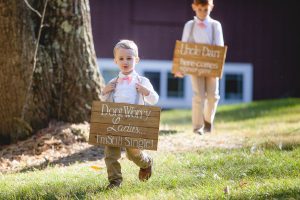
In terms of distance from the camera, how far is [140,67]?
19516 millimetres

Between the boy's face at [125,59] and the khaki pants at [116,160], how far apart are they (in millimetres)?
633

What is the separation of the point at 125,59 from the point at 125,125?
53 cm

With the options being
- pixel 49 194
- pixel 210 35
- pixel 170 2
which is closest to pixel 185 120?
pixel 210 35

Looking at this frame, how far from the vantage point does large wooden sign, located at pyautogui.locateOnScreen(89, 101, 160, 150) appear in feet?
17.5

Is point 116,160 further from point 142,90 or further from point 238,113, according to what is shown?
point 238,113

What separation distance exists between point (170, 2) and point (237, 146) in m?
12.5

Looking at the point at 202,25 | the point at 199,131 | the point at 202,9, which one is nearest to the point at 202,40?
the point at 202,25

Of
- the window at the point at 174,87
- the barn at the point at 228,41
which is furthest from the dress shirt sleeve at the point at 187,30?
the window at the point at 174,87

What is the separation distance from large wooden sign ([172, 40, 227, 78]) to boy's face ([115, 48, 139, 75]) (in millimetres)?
3504

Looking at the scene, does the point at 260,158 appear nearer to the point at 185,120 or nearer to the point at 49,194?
the point at 49,194

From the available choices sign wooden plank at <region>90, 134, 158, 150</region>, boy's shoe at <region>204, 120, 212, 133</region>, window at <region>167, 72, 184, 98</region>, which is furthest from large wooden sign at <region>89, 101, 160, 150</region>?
window at <region>167, 72, 184, 98</region>

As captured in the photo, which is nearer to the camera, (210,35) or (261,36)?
(210,35)

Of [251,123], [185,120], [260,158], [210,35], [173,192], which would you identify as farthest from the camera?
[185,120]

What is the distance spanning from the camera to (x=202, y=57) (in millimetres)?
8875
